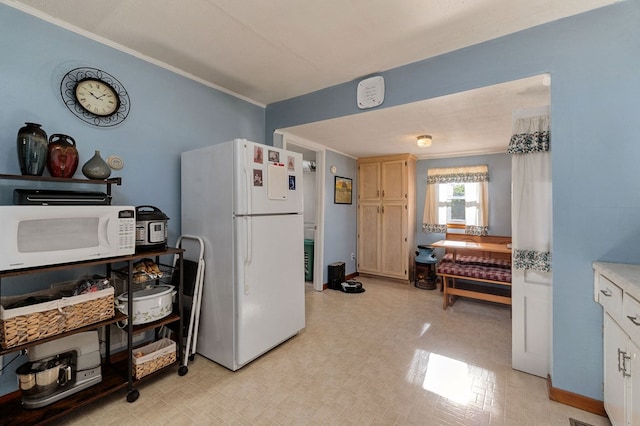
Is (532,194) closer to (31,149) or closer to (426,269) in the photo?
(426,269)

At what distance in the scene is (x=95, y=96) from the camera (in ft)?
6.48

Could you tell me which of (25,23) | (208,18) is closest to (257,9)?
(208,18)

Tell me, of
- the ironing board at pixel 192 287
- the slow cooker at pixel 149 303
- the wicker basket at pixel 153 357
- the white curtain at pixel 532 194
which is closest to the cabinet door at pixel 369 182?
the white curtain at pixel 532 194

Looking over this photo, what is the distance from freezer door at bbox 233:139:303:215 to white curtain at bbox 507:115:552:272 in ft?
5.87

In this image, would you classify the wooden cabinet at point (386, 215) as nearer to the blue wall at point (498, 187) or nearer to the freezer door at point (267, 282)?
the blue wall at point (498, 187)

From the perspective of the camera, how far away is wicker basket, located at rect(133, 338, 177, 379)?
5.99ft

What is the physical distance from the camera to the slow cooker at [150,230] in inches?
75.2

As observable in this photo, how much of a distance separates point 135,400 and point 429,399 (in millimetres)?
1929

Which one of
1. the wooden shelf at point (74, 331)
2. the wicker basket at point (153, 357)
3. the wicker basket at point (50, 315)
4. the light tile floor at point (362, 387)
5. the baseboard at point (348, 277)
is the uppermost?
the wicker basket at point (50, 315)

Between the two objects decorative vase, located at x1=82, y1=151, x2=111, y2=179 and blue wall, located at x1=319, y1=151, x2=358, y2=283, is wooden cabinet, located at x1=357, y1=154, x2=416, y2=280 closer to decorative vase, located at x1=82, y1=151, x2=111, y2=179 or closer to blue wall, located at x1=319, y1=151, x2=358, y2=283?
blue wall, located at x1=319, y1=151, x2=358, y2=283

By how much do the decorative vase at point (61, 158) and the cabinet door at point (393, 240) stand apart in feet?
13.4

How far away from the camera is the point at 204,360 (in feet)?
7.36

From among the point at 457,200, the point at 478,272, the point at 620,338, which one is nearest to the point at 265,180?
the point at 620,338

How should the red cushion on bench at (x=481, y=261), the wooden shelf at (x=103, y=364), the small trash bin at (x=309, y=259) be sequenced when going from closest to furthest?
the wooden shelf at (x=103, y=364) → the red cushion on bench at (x=481, y=261) → the small trash bin at (x=309, y=259)
